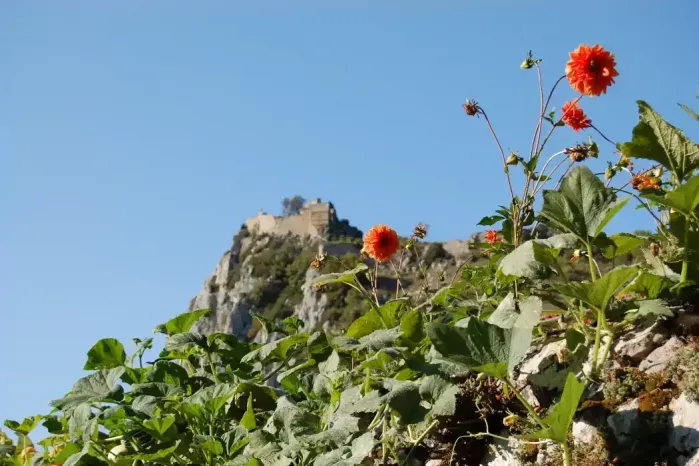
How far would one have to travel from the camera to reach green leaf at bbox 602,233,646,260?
6.28 feet

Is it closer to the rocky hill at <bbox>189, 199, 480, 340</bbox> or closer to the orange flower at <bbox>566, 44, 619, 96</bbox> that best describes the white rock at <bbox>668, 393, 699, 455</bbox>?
the orange flower at <bbox>566, 44, 619, 96</bbox>

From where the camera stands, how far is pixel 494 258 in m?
2.16

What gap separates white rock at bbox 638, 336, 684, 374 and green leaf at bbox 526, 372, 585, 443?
1.11 feet

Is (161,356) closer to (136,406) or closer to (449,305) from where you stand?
(136,406)

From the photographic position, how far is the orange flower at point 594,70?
2.22 m

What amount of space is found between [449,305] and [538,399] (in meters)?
0.53

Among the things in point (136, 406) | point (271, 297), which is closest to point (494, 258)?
point (136, 406)

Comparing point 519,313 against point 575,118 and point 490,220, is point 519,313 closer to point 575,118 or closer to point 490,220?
point 490,220

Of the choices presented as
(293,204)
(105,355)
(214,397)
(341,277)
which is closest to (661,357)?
(341,277)

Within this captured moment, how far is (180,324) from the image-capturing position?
231cm

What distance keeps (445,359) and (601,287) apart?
0.35m

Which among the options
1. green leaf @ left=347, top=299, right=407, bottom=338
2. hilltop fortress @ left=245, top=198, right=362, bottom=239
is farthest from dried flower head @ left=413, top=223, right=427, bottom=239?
hilltop fortress @ left=245, top=198, right=362, bottom=239

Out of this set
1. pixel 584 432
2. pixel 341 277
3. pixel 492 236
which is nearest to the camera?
pixel 584 432

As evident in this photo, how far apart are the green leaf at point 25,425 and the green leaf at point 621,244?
71.9 inches
